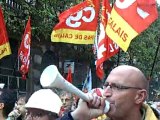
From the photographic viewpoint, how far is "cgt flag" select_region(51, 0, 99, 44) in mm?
7930

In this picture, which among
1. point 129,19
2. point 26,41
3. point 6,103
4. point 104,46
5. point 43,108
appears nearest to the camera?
point 43,108

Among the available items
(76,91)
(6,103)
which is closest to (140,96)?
(76,91)

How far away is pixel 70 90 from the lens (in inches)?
101

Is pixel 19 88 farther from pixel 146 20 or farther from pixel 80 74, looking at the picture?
pixel 146 20

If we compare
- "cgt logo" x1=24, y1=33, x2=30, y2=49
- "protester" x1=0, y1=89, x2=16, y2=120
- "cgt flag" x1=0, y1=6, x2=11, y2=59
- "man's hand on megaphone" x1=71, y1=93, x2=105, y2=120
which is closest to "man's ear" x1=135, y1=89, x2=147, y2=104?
"man's hand on megaphone" x1=71, y1=93, x2=105, y2=120

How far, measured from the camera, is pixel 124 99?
9.37 ft

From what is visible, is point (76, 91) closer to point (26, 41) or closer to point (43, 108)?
point (43, 108)

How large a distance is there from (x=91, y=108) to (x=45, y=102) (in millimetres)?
1096

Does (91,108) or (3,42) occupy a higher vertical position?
Answer: (3,42)

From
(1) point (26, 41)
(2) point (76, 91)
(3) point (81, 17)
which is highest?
(3) point (81, 17)

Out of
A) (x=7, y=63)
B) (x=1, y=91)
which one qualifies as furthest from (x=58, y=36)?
(x=7, y=63)

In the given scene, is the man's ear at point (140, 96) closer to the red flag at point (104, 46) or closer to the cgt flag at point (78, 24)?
the red flag at point (104, 46)

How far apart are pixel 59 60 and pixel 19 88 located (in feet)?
8.68

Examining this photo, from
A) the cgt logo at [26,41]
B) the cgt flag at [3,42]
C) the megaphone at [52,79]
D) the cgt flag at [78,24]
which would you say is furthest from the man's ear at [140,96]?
the cgt logo at [26,41]
